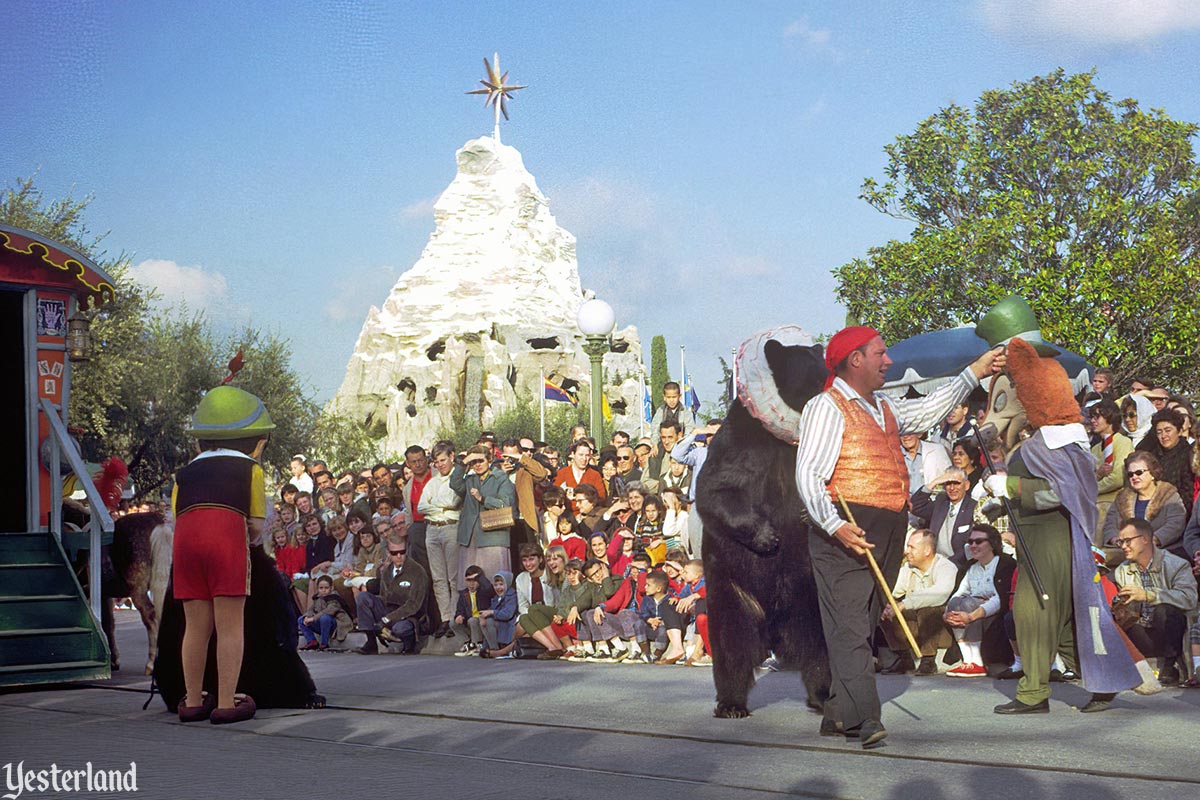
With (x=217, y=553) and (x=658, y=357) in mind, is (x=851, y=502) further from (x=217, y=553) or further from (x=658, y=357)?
(x=658, y=357)

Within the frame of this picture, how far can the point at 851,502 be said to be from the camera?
6949 millimetres

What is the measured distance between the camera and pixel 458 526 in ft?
45.9

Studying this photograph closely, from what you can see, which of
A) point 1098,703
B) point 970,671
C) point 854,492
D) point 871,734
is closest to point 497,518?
point 970,671

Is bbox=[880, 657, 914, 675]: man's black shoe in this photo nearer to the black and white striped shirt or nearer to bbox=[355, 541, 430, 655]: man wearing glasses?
the black and white striped shirt

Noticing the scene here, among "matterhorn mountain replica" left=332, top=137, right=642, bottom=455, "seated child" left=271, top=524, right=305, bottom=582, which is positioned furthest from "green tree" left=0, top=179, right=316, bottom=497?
"matterhorn mountain replica" left=332, top=137, right=642, bottom=455

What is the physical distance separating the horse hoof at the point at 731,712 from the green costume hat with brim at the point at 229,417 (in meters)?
3.07

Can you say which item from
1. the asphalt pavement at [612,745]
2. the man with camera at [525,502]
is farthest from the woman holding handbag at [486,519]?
the asphalt pavement at [612,745]

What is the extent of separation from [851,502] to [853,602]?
48 cm

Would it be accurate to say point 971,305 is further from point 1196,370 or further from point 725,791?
point 725,791

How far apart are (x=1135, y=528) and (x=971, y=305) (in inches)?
745

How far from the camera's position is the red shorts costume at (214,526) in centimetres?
810

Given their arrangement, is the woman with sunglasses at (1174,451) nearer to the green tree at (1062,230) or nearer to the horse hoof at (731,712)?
the horse hoof at (731,712)

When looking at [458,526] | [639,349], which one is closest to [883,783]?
[458,526]

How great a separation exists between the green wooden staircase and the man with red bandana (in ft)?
18.9
